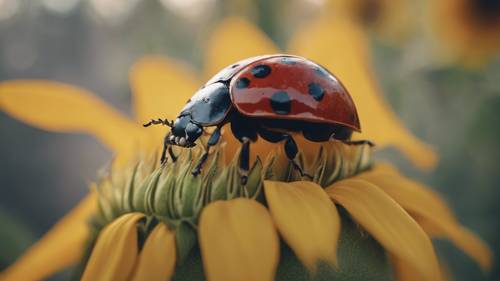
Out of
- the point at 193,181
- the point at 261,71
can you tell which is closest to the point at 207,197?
the point at 193,181

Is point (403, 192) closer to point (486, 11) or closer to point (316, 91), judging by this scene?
point (316, 91)

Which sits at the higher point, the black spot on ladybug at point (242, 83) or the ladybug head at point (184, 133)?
the black spot on ladybug at point (242, 83)

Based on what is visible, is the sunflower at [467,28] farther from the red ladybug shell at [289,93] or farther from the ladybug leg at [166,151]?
the ladybug leg at [166,151]

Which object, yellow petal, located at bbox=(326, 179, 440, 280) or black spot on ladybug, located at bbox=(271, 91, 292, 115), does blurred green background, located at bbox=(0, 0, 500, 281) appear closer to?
black spot on ladybug, located at bbox=(271, 91, 292, 115)

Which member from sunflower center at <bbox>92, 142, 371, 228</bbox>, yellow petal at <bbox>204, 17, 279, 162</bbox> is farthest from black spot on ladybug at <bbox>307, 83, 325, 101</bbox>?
yellow petal at <bbox>204, 17, 279, 162</bbox>

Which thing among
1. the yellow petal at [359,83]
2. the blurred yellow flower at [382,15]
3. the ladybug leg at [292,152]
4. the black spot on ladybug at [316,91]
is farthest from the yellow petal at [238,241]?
the blurred yellow flower at [382,15]

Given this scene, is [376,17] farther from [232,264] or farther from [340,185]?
[232,264]
